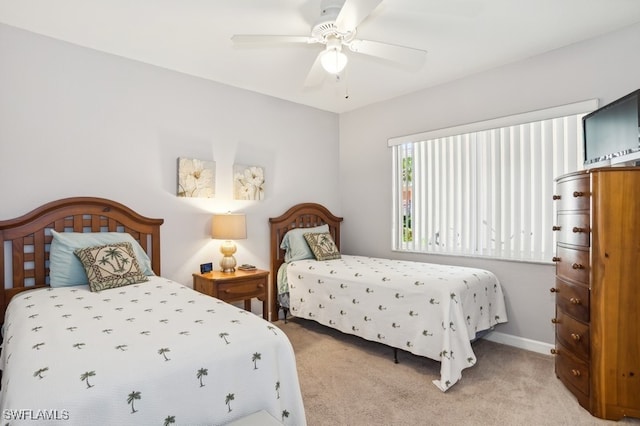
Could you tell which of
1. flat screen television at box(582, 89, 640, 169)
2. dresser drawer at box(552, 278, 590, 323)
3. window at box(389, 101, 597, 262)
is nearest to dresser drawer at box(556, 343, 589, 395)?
dresser drawer at box(552, 278, 590, 323)

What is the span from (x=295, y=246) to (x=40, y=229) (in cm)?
222

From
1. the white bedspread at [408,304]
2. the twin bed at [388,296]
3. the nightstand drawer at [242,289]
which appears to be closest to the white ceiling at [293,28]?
the twin bed at [388,296]

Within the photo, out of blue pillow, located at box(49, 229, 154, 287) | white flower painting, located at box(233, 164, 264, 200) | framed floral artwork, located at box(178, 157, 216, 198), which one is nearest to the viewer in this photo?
blue pillow, located at box(49, 229, 154, 287)

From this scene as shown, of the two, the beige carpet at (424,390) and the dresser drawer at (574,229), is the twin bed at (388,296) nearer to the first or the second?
the beige carpet at (424,390)

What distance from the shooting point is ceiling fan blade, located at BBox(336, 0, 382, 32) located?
1752mm

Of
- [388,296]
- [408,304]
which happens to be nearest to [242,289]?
[388,296]

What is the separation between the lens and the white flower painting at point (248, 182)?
12.1 feet

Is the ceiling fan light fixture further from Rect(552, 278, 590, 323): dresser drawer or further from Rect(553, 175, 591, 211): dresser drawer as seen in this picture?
Rect(552, 278, 590, 323): dresser drawer

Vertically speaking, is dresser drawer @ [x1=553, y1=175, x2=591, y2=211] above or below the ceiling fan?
below

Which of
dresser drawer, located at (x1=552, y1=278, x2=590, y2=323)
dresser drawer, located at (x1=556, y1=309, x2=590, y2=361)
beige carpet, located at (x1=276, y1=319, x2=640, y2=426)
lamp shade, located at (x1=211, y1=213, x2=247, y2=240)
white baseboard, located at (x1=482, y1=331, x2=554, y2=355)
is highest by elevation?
lamp shade, located at (x1=211, y1=213, x2=247, y2=240)

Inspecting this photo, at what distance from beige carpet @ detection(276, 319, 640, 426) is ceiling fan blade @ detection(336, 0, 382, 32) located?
7.44 ft

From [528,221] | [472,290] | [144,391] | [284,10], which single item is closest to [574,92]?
[528,221]

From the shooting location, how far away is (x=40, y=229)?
2.52 meters

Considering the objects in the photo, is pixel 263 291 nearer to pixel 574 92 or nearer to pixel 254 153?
pixel 254 153
